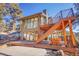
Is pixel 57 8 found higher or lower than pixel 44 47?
higher

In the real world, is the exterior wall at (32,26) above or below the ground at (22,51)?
above

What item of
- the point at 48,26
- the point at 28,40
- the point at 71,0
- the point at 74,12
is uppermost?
the point at 71,0

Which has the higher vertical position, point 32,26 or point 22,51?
point 32,26

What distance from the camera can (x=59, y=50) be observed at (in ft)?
8.44

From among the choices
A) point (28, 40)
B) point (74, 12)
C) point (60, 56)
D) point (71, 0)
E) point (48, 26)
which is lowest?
point (60, 56)

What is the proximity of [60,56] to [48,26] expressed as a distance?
46cm

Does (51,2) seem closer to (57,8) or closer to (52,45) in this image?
(57,8)

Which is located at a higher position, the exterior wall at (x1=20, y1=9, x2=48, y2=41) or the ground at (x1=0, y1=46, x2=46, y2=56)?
the exterior wall at (x1=20, y1=9, x2=48, y2=41)

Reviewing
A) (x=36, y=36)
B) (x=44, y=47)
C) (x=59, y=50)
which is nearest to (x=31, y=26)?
(x=36, y=36)

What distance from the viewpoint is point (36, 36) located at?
263 centimetres

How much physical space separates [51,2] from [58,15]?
0.22m

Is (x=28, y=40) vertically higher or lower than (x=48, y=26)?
lower

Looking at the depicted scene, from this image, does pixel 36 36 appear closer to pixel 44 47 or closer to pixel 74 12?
pixel 44 47

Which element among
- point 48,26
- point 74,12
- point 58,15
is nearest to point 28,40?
point 48,26
